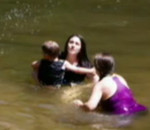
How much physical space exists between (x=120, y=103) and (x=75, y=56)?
194cm

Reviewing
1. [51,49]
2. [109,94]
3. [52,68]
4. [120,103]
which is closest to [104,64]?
[109,94]

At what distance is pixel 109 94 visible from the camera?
23.9 feet

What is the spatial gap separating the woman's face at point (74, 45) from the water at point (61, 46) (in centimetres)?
69

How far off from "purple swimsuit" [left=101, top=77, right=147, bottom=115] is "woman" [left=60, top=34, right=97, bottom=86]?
1.65m

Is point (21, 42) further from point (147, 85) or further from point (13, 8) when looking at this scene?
point (13, 8)

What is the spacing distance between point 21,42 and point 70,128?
5197mm

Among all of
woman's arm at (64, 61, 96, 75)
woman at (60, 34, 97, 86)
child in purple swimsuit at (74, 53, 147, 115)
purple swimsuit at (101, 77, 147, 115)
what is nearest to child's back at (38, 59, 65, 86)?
woman's arm at (64, 61, 96, 75)

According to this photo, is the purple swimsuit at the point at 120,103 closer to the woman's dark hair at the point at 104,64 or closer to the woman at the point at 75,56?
the woman's dark hair at the point at 104,64

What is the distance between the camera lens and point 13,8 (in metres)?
16.9

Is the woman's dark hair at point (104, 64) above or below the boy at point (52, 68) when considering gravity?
below

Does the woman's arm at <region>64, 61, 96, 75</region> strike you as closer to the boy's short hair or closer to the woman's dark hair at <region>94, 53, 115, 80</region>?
the boy's short hair

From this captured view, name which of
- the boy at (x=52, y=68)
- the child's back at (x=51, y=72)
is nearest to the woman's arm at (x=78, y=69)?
the boy at (x=52, y=68)

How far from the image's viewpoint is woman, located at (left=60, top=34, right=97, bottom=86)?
29.1 ft

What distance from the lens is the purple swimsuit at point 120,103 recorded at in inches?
287
